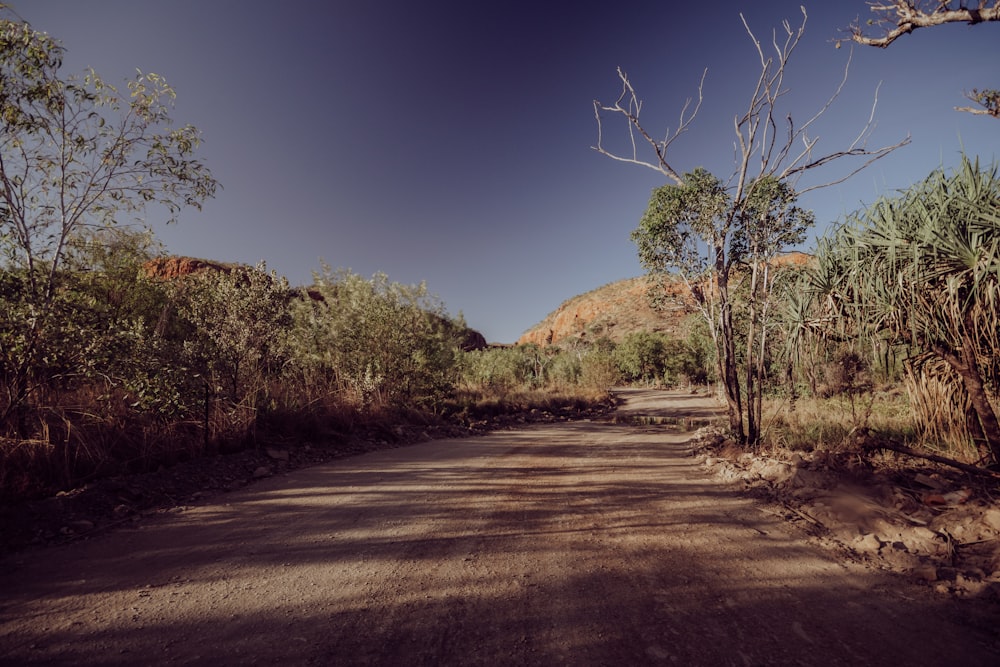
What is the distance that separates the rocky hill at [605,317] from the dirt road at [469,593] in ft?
113

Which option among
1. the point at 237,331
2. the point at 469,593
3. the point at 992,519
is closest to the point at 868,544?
the point at 992,519

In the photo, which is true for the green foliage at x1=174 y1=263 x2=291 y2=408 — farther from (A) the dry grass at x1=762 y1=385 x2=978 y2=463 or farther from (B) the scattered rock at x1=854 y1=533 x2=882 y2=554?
(A) the dry grass at x1=762 y1=385 x2=978 y2=463

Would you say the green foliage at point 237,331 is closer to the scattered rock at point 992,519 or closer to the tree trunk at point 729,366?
the tree trunk at point 729,366

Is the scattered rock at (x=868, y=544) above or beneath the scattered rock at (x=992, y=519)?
beneath

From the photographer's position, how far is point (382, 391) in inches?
432

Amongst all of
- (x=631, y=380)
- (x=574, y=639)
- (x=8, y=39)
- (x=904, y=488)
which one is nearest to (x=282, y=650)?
(x=574, y=639)

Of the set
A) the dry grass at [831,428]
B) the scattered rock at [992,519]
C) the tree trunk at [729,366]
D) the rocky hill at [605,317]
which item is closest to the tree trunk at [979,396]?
the dry grass at [831,428]

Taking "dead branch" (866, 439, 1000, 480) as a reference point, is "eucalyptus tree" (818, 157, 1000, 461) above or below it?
above

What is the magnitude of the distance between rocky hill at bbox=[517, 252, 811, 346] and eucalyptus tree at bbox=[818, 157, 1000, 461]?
102 ft

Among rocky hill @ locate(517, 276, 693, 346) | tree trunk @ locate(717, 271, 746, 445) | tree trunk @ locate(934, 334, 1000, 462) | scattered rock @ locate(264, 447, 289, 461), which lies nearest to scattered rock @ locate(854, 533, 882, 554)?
tree trunk @ locate(934, 334, 1000, 462)

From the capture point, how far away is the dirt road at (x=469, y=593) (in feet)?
6.39

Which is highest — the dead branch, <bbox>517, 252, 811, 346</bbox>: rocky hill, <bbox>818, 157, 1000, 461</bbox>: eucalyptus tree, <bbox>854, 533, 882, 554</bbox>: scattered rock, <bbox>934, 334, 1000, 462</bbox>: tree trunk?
<bbox>517, 252, 811, 346</bbox>: rocky hill

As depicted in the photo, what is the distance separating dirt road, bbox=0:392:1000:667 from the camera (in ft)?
6.39

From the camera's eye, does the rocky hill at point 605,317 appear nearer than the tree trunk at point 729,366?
No
